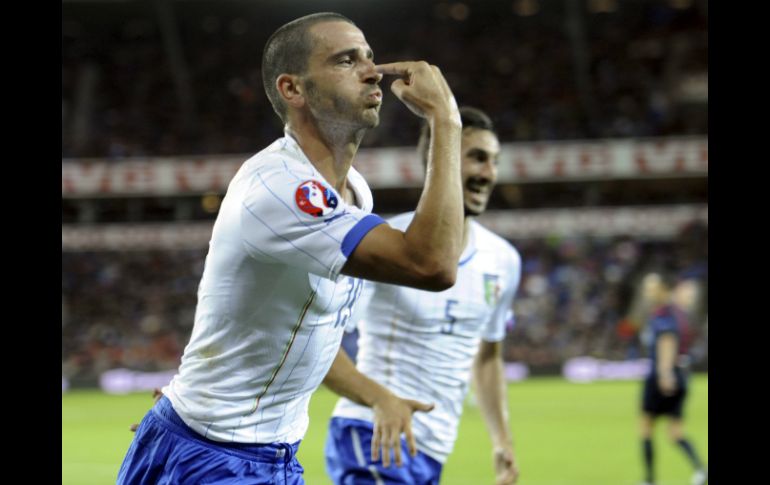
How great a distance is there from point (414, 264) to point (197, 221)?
33048 mm

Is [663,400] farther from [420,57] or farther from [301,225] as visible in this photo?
[420,57]

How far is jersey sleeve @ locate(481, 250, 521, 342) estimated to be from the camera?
18.3 ft

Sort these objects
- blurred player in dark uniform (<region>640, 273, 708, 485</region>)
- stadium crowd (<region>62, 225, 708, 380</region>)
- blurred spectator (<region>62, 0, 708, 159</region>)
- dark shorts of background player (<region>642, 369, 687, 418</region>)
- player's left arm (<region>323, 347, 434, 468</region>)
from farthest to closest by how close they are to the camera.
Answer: blurred spectator (<region>62, 0, 708, 159</region>), stadium crowd (<region>62, 225, 708, 380</region>), dark shorts of background player (<region>642, 369, 687, 418</region>), blurred player in dark uniform (<region>640, 273, 708, 485</region>), player's left arm (<region>323, 347, 434, 468</region>)

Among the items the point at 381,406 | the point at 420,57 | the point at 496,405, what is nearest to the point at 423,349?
the point at 496,405

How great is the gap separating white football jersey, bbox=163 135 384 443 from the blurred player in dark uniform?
756cm

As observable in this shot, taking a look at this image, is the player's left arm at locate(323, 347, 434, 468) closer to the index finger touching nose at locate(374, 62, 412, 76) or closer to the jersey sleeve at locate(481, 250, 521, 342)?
the index finger touching nose at locate(374, 62, 412, 76)

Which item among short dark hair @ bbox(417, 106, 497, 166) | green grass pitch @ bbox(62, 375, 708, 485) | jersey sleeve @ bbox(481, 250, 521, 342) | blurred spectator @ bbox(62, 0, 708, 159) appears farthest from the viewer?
blurred spectator @ bbox(62, 0, 708, 159)

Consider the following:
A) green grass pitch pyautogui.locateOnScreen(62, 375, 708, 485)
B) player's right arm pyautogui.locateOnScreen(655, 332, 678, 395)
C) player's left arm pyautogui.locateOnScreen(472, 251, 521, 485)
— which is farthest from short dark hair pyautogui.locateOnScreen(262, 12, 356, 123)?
player's right arm pyautogui.locateOnScreen(655, 332, 678, 395)

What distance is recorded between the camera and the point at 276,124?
1346 inches

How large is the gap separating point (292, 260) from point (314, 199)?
185 mm

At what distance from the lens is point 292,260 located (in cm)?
298
